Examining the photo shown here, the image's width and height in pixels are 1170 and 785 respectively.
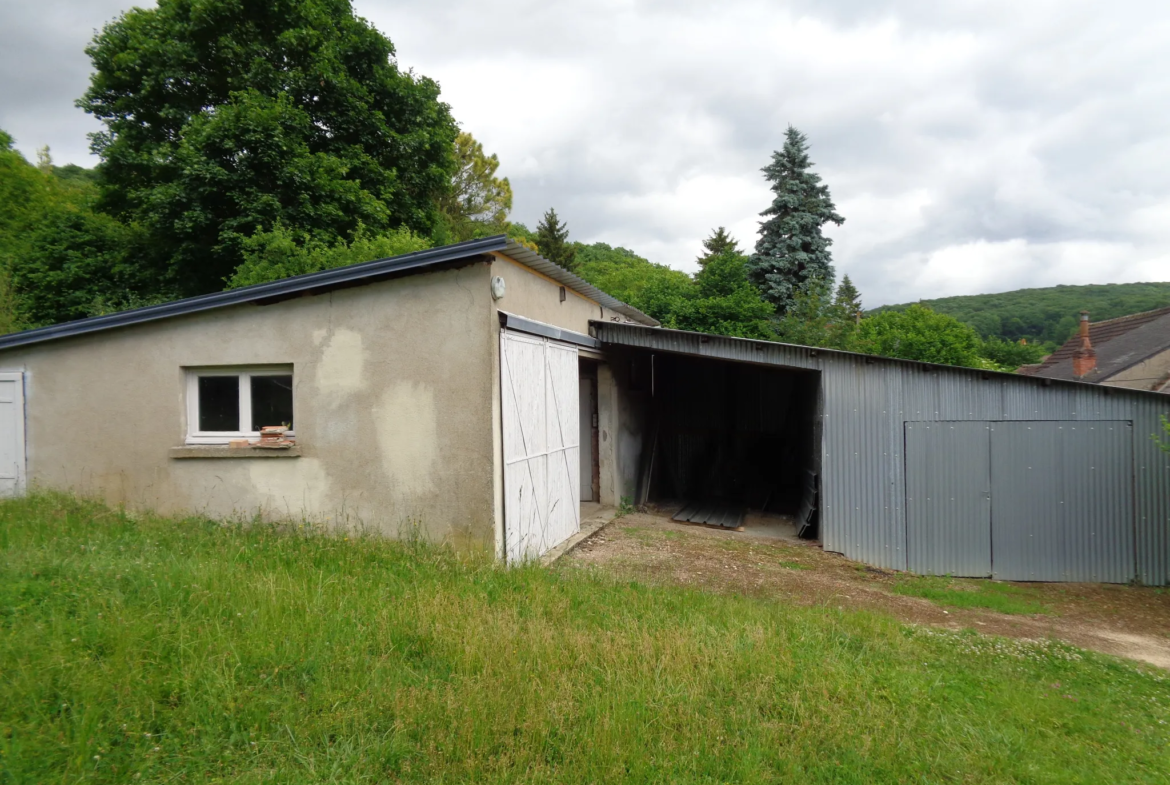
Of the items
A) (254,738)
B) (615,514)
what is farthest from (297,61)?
(254,738)

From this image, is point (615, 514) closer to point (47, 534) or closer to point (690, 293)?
point (47, 534)

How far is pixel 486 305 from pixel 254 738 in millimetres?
4227

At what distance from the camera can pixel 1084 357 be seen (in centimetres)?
2523

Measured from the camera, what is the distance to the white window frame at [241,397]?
7.23m

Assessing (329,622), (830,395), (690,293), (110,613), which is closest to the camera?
(110,613)

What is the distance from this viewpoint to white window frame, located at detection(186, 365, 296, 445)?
723cm

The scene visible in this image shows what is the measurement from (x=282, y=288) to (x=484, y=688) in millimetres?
4896

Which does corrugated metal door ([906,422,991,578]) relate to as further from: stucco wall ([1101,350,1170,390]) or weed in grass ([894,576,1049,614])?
stucco wall ([1101,350,1170,390])

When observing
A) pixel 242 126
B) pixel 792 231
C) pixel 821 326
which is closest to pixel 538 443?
pixel 242 126

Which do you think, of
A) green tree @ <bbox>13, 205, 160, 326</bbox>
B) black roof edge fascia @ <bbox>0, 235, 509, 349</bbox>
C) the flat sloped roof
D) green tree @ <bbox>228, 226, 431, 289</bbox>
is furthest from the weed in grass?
green tree @ <bbox>13, 205, 160, 326</bbox>

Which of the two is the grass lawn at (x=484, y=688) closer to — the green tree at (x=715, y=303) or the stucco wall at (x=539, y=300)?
the stucco wall at (x=539, y=300)

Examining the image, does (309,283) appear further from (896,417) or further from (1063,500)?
(1063,500)

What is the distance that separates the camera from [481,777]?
3082 millimetres

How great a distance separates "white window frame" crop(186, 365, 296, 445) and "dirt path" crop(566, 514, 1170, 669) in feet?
13.0
